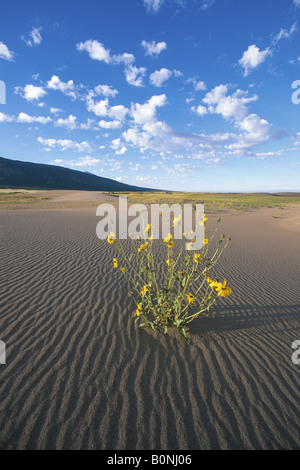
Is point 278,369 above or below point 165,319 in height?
below

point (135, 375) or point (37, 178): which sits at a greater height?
point (37, 178)

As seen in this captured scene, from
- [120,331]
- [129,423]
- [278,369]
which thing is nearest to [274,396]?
[278,369]

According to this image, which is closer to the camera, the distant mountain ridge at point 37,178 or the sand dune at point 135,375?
the sand dune at point 135,375

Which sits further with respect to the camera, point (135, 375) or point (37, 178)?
point (37, 178)

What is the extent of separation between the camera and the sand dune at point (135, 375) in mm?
1797

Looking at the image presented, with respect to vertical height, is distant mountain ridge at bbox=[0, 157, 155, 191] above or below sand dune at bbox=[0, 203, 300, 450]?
above

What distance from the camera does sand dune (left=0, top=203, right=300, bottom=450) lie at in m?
1.80

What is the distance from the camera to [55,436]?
5.72ft

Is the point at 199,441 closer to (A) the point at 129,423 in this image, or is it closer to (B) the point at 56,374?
(A) the point at 129,423

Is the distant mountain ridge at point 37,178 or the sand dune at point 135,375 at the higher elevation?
the distant mountain ridge at point 37,178

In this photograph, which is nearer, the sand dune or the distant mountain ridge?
the sand dune

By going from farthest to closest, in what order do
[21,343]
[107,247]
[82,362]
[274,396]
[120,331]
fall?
1. [107,247]
2. [120,331]
3. [21,343]
4. [82,362]
5. [274,396]

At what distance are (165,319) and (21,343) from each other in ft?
6.38

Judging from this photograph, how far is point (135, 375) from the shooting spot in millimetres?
2338
